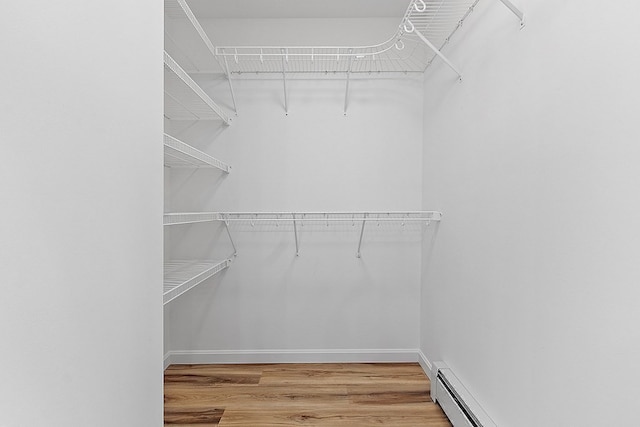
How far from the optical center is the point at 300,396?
93.9 inches

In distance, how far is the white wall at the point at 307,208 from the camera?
2.89 m

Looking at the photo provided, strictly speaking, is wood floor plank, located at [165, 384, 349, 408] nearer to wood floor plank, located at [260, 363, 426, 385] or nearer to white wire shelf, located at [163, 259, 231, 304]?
wood floor plank, located at [260, 363, 426, 385]

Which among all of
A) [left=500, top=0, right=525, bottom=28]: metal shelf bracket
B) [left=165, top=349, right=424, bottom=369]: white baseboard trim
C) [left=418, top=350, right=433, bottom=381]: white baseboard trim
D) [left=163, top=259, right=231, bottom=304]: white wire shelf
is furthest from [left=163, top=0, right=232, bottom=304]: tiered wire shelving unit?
[left=418, top=350, right=433, bottom=381]: white baseboard trim

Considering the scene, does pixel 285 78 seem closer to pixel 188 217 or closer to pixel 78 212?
pixel 188 217

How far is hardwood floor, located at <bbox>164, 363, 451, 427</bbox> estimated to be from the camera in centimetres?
213

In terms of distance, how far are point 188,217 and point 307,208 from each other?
35.4 inches

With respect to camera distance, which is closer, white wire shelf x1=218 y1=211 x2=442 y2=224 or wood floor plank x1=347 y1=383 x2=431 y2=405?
wood floor plank x1=347 y1=383 x2=431 y2=405

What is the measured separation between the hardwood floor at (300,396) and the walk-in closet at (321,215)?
16 millimetres

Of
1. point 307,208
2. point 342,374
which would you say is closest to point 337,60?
point 307,208

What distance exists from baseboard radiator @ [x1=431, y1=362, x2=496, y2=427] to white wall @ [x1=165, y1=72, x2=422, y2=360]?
0.67 metres

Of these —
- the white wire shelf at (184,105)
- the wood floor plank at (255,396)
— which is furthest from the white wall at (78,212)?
the white wire shelf at (184,105)

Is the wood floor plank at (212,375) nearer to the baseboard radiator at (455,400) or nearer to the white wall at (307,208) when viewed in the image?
the white wall at (307,208)

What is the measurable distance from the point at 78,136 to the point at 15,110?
193 mm

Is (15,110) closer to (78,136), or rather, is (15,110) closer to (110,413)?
(78,136)
